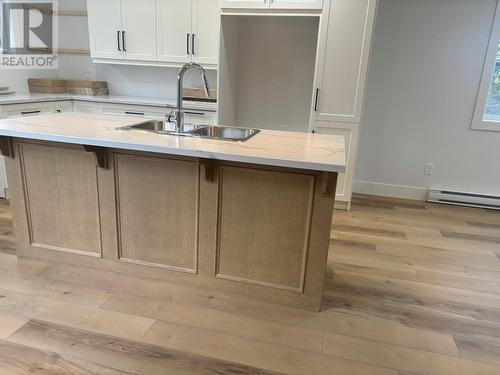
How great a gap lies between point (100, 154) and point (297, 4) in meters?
2.28

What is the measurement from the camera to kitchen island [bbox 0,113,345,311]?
191 centimetres

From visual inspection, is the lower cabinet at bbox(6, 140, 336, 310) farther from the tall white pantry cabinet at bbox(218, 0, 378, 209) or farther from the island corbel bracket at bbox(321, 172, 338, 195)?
the tall white pantry cabinet at bbox(218, 0, 378, 209)

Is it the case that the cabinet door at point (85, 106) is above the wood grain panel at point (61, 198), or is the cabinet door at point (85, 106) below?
above

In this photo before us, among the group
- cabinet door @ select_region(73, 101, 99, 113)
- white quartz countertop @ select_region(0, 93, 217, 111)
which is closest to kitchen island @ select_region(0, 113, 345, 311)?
white quartz countertop @ select_region(0, 93, 217, 111)

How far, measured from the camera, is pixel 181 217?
6.99ft

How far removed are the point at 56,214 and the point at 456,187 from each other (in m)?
3.85

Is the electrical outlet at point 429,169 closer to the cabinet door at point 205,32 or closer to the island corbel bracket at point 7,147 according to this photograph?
the cabinet door at point 205,32

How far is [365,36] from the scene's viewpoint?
3260 millimetres

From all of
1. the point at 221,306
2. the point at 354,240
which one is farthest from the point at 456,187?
the point at 221,306

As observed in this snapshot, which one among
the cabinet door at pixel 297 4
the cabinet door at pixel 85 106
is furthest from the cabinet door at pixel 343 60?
the cabinet door at pixel 85 106

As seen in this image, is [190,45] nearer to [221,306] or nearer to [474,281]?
[221,306]

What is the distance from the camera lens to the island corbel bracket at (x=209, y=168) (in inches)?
76.8

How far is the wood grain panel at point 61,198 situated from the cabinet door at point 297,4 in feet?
7.26

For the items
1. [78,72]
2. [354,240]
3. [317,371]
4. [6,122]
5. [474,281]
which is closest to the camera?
[317,371]
